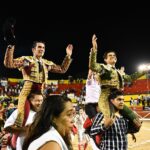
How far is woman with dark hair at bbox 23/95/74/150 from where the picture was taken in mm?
2611

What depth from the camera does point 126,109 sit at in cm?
578

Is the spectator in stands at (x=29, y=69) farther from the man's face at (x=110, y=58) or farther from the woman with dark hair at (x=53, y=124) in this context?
the woman with dark hair at (x=53, y=124)

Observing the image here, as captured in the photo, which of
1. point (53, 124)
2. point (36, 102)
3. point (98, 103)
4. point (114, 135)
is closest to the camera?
point (53, 124)

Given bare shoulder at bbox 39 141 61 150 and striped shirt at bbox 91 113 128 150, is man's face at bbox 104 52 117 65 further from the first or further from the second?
bare shoulder at bbox 39 141 61 150

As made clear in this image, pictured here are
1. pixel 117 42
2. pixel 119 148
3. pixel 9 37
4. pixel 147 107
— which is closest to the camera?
pixel 119 148

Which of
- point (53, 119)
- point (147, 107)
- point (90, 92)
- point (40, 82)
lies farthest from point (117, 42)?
point (53, 119)

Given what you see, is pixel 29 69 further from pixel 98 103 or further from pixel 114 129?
pixel 114 129

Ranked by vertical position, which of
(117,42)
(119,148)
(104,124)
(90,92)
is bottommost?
(119,148)

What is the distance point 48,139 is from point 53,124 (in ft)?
0.67

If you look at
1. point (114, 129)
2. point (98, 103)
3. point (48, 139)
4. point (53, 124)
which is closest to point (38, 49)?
point (98, 103)

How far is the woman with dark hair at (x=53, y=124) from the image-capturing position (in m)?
2.61

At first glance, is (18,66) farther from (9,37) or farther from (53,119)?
(53,119)

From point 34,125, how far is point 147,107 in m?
25.1

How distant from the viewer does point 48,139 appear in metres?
2.54
